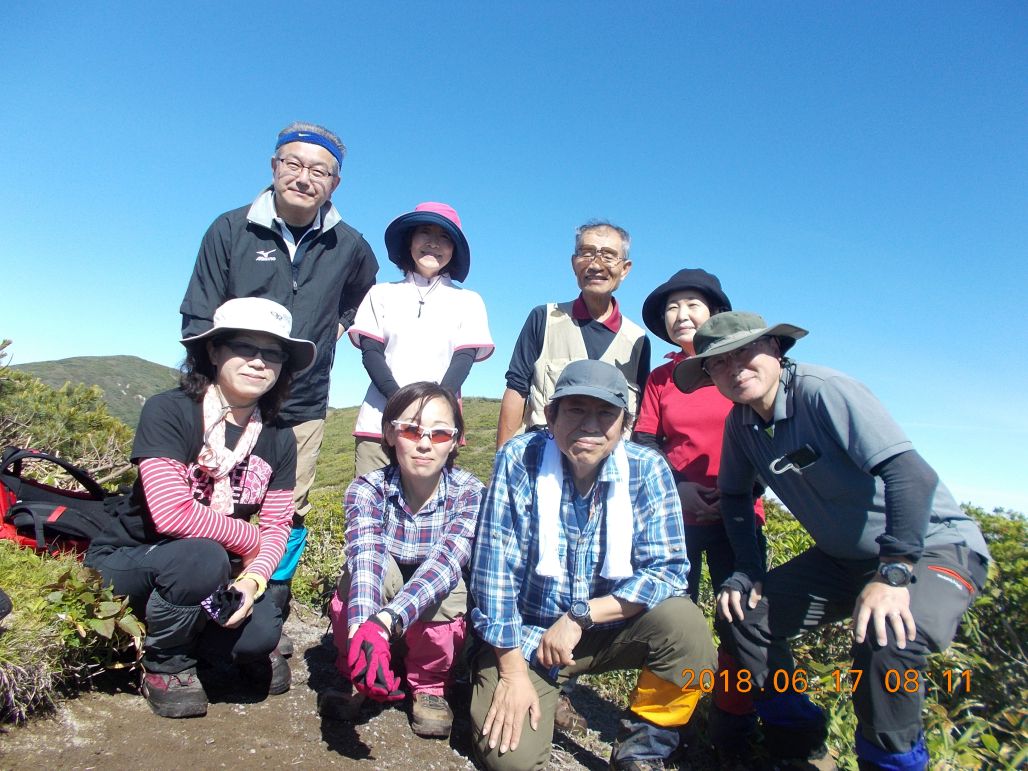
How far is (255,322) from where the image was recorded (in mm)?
2979

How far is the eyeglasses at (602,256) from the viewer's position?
4.13 m

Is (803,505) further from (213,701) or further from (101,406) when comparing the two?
(101,406)

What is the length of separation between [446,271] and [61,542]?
8.32 feet

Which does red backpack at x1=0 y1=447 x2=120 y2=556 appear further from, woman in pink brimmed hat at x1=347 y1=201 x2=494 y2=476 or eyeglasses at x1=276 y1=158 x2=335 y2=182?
eyeglasses at x1=276 y1=158 x2=335 y2=182

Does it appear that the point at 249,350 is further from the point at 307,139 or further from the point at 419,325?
the point at 307,139

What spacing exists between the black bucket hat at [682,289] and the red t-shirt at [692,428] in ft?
1.23

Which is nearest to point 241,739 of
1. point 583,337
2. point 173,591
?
point 173,591

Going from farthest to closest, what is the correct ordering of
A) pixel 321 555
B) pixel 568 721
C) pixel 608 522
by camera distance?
1. pixel 321 555
2. pixel 568 721
3. pixel 608 522

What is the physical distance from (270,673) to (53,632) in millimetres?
979

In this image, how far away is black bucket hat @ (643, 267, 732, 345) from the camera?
3824 millimetres

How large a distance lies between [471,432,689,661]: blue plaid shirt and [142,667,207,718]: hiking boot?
119 cm

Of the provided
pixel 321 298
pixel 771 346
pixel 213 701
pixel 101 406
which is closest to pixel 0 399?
pixel 101 406

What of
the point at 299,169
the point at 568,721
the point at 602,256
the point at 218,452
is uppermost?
the point at 299,169

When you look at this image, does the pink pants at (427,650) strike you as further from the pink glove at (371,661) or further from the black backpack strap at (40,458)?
the black backpack strap at (40,458)
